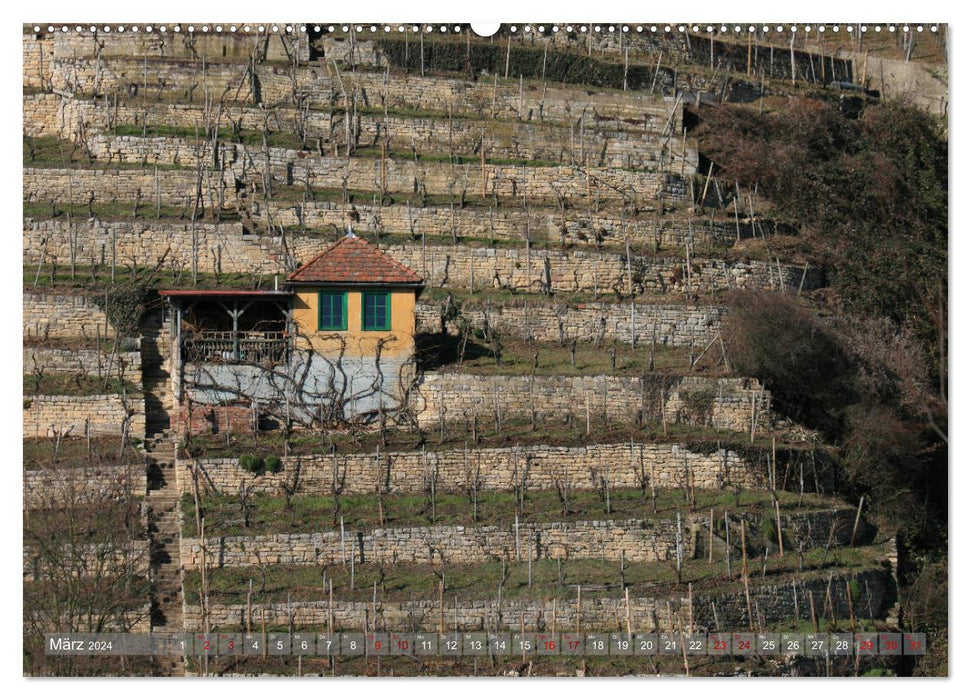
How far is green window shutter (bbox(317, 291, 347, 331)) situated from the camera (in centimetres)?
3738

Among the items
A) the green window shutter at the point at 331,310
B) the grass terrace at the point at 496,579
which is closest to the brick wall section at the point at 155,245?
the green window shutter at the point at 331,310

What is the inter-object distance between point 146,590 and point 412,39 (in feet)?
67.7

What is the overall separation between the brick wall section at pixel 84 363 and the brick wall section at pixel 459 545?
19.8 ft

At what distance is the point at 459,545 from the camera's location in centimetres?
3391

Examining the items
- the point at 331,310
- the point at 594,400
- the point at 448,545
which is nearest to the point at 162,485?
the point at 331,310

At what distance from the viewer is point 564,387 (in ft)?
125

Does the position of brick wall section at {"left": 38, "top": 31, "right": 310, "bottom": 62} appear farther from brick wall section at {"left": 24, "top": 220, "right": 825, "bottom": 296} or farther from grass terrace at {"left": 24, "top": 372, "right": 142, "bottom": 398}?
grass terrace at {"left": 24, "top": 372, "right": 142, "bottom": 398}

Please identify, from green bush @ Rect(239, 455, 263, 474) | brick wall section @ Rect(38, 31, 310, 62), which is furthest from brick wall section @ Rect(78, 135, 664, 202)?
green bush @ Rect(239, 455, 263, 474)

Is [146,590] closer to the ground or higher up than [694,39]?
closer to the ground

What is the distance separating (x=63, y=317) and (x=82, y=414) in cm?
356

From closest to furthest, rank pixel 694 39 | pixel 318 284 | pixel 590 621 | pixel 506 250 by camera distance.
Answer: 1. pixel 590 621
2. pixel 318 284
3. pixel 506 250
4. pixel 694 39

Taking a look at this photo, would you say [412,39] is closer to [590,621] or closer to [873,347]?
[873,347]

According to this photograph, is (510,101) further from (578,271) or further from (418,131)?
(578,271)

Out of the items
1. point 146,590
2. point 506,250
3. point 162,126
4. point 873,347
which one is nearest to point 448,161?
point 506,250
